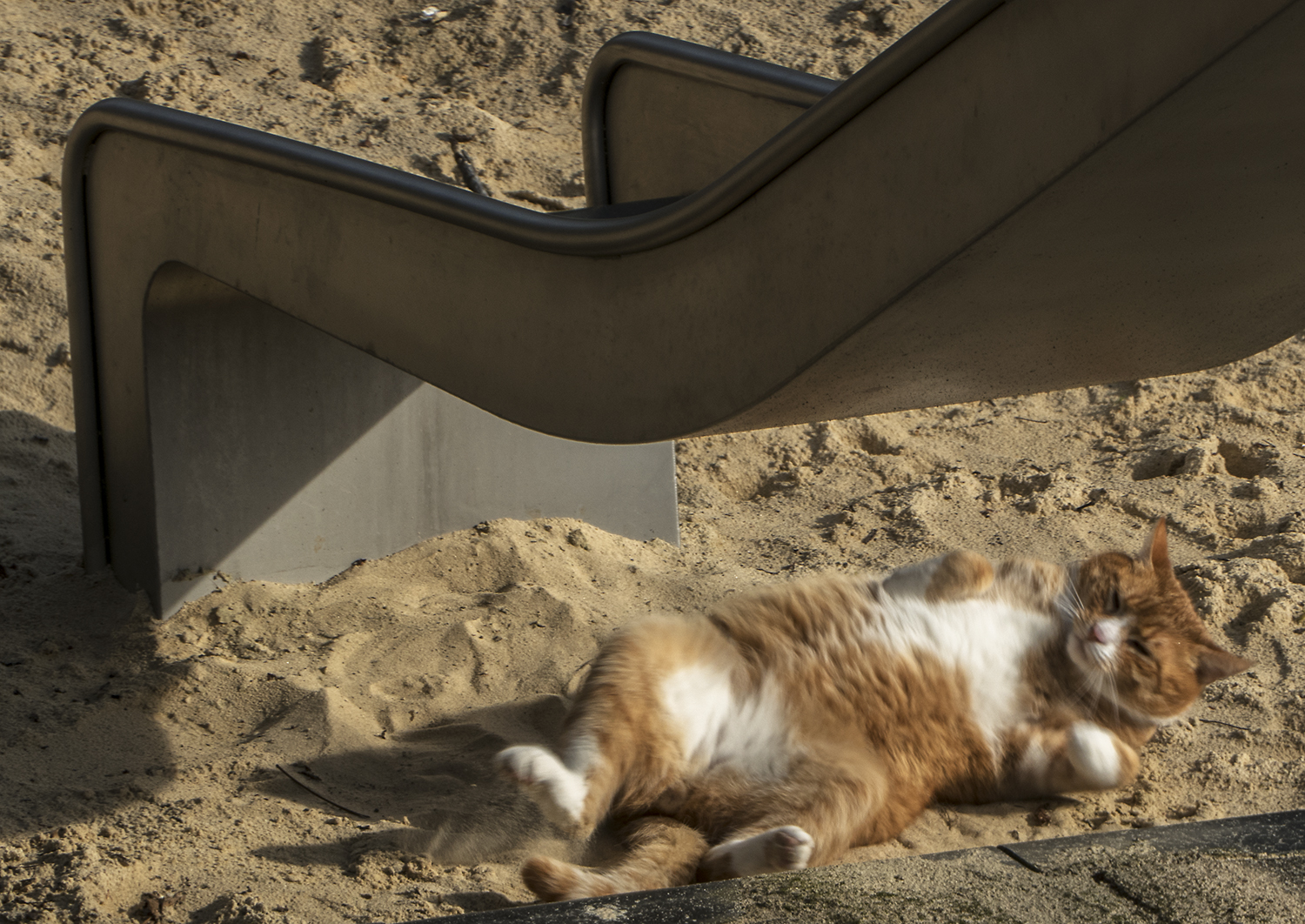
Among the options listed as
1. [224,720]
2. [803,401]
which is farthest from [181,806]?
[803,401]

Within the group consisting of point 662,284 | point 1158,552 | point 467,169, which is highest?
point 467,169

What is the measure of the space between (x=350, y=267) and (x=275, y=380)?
777 millimetres

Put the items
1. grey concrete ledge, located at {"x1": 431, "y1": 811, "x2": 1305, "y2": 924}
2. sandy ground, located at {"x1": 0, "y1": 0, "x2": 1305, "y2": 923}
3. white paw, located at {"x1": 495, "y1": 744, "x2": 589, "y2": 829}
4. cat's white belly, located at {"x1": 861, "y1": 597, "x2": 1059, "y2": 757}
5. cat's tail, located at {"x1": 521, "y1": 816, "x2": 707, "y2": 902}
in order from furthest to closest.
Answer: cat's white belly, located at {"x1": 861, "y1": 597, "x2": 1059, "y2": 757} → sandy ground, located at {"x1": 0, "y1": 0, "x2": 1305, "y2": 923} → white paw, located at {"x1": 495, "y1": 744, "x2": 589, "y2": 829} → cat's tail, located at {"x1": 521, "y1": 816, "x2": 707, "y2": 902} → grey concrete ledge, located at {"x1": 431, "y1": 811, "x2": 1305, "y2": 924}

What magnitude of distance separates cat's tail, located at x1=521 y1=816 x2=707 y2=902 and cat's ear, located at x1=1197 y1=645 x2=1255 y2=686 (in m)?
0.91

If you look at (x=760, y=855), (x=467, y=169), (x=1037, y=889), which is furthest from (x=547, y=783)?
(x=467, y=169)

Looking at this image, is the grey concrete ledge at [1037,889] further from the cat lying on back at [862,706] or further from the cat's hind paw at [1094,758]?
Answer: the cat's hind paw at [1094,758]

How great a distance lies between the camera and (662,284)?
1.74m

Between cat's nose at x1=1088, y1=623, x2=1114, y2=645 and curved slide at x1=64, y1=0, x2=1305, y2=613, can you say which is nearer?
curved slide at x1=64, y1=0, x2=1305, y2=613

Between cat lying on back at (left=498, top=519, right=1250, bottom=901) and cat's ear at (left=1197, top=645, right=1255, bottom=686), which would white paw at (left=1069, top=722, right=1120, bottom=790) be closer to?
cat lying on back at (left=498, top=519, right=1250, bottom=901)

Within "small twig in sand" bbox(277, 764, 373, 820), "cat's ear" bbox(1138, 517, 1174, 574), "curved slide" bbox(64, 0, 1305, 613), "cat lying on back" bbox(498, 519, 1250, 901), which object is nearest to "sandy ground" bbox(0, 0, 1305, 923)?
"small twig in sand" bbox(277, 764, 373, 820)

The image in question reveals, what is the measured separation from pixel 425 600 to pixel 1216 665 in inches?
64.4

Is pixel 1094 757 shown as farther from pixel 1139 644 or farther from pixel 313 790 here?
pixel 313 790

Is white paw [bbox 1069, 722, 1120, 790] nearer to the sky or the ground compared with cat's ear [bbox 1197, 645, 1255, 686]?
nearer to the ground

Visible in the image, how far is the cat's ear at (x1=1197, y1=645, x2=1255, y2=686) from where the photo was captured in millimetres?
1942
